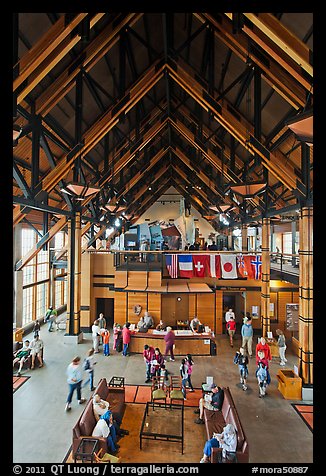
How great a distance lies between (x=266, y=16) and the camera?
4312 mm

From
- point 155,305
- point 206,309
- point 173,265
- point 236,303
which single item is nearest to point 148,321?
point 155,305

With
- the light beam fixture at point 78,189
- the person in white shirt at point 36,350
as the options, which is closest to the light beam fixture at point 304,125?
the light beam fixture at point 78,189

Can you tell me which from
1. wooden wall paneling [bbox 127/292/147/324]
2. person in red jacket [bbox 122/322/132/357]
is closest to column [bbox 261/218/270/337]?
wooden wall paneling [bbox 127/292/147/324]

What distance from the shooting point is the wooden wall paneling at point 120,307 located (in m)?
12.2

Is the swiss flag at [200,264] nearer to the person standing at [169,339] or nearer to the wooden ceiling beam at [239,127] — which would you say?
the person standing at [169,339]

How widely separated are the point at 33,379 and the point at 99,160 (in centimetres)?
883

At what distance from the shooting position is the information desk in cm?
1027

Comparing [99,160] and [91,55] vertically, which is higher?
[91,55]

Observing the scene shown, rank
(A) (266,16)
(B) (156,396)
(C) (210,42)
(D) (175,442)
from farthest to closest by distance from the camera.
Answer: (C) (210,42)
(B) (156,396)
(D) (175,442)
(A) (266,16)

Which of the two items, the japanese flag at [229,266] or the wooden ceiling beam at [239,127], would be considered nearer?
the wooden ceiling beam at [239,127]

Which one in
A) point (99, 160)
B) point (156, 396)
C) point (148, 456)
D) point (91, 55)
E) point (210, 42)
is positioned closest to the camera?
point (148, 456)

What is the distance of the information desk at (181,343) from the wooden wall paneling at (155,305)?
1.63m
